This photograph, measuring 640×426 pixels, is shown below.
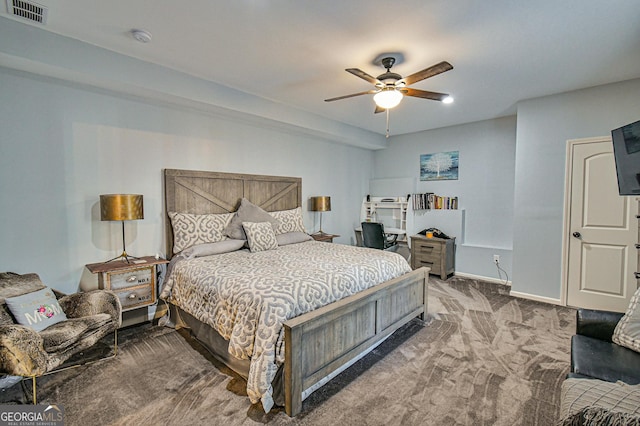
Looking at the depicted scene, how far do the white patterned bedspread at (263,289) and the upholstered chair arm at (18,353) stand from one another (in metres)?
0.99

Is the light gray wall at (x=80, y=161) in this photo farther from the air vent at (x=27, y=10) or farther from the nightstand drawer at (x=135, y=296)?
the air vent at (x=27, y=10)

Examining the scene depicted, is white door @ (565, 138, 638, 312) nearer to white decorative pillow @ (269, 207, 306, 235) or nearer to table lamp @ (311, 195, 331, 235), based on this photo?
table lamp @ (311, 195, 331, 235)

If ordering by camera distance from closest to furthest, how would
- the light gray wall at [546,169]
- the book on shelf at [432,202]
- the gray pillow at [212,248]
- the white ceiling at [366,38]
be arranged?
the white ceiling at [366,38] < the gray pillow at [212,248] < the light gray wall at [546,169] < the book on shelf at [432,202]

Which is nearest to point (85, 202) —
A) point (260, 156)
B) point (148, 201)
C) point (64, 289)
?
point (148, 201)

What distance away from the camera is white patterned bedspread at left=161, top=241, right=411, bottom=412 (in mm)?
1856

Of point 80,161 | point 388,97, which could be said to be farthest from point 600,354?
point 80,161

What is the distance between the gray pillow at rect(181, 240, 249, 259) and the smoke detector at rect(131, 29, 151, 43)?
1931 mm

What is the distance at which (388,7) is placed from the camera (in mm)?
1960

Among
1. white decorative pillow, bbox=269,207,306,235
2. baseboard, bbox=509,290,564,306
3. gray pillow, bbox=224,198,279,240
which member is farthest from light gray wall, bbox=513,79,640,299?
gray pillow, bbox=224,198,279,240

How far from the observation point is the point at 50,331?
6.72 ft

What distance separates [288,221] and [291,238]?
36 cm

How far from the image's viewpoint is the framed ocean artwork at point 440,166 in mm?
5148

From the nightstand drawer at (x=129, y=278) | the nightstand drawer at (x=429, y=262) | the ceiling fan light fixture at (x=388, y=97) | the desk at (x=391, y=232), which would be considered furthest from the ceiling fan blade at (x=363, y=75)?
the desk at (x=391, y=232)

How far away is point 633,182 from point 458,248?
10.6ft
